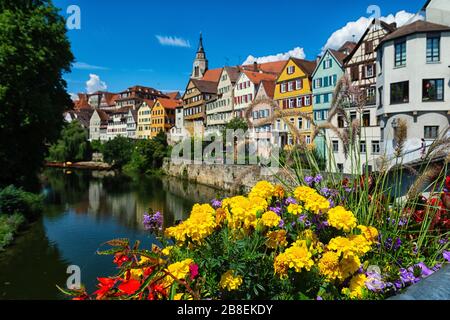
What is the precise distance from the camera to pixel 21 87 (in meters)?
16.4

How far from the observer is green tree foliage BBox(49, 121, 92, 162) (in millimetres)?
60963

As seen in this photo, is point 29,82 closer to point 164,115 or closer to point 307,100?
point 307,100

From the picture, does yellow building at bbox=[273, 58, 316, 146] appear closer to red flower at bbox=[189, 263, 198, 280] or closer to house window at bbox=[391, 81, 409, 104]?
house window at bbox=[391, 81, 409, 104]

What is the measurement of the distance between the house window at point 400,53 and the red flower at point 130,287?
21.3 metres

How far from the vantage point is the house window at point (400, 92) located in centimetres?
1945

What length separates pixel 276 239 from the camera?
6.18 ft

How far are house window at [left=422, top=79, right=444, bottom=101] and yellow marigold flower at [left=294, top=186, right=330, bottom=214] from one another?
19.8 m

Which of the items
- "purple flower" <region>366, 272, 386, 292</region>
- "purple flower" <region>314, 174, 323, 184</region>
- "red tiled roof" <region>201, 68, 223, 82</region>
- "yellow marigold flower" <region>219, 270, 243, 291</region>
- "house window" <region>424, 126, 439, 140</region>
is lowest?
"purple flower" <region>366, 272, 386, 292</region>

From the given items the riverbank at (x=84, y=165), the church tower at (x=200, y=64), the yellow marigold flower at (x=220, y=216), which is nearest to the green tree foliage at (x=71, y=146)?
the riverbank at (x=84, y=165)

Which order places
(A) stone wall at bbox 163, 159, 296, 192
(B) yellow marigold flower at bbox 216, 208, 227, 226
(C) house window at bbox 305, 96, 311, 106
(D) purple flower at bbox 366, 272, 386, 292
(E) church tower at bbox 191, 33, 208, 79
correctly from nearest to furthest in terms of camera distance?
(D) purple flower at bbox 366, 272, 386, 292 < (B) yellow marigold flower at bbox 216, 208, 227, 226 < (C) house window at bbox 305, 96, 311, 106 < (A) stone wall at bbox 163, 159, 296, 192 < (E) church tower at bbox 191, 33, 208, 79

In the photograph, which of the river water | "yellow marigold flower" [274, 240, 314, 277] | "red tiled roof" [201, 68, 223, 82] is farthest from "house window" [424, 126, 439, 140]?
"red tiled roof" [201, 68, 223, 82]

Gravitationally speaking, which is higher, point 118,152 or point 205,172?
point 118,152

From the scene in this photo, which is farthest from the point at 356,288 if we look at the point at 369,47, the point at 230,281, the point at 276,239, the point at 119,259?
the point at 369,47

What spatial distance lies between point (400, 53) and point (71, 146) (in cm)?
5514
